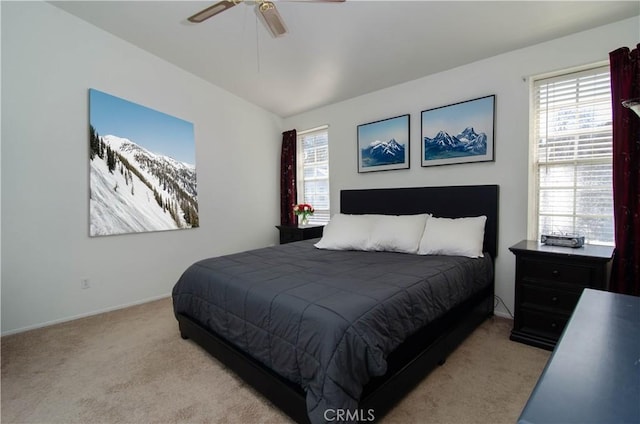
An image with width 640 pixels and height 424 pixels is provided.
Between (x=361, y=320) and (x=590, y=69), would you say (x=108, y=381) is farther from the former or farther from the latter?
(x=590, y=69)

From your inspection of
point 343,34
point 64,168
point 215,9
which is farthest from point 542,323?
point 64,168

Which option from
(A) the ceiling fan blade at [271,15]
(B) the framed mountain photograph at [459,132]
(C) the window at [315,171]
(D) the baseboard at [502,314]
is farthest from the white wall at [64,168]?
(D) the baseboard at [502,314]

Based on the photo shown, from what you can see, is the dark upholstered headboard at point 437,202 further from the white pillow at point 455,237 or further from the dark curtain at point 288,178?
the dark curtain at point 288,178

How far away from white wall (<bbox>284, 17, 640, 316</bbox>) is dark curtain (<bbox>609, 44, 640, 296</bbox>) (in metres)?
0.23

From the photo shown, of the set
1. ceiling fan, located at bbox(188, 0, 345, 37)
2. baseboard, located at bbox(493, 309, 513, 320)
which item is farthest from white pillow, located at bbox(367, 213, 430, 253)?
ceiling fan, located at bbox(188, 0, 345, 37)

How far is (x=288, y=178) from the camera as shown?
4867 mm

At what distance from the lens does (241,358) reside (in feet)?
6.01

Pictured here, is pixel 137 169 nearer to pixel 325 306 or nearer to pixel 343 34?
pixel 343 34

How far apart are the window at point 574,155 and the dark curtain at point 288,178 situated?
3194mm

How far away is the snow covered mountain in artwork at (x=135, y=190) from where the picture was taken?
305cm

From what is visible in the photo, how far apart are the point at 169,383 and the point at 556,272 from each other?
2881 millimetres

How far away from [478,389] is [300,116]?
4209 millimetres

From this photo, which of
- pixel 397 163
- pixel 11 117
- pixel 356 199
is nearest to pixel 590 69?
pixel 397 163

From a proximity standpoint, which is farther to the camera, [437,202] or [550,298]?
[437,202]
